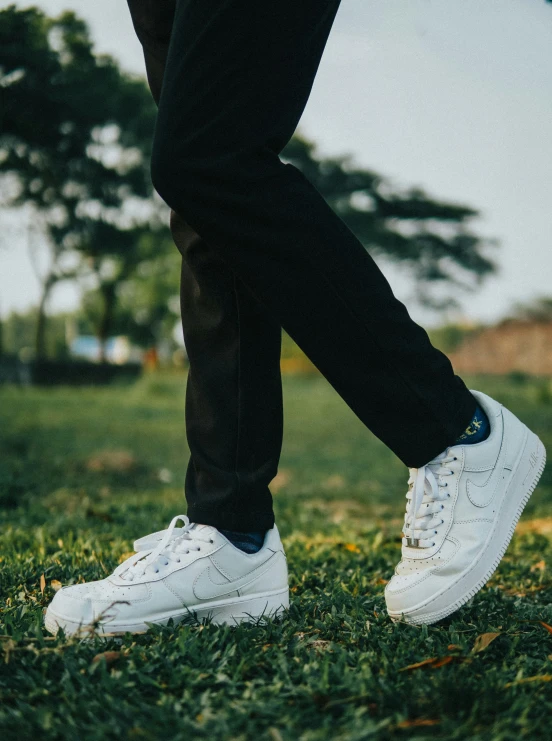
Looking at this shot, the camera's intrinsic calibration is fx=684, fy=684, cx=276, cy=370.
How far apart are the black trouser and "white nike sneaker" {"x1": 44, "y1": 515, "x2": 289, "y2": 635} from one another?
2.5 inches

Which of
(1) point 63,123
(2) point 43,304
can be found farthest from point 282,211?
(2) point 43,304

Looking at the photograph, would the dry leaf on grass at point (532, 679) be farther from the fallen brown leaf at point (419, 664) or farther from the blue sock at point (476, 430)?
the blue sock at point (476, 430)

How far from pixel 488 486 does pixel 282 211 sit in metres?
0.67

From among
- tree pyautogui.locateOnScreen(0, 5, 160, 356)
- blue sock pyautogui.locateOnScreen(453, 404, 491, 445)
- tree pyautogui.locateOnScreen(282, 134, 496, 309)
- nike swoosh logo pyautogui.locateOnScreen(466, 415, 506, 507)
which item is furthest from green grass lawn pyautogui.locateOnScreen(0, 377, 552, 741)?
tree pyautogui.locateOnScreen(282, 134, 496, 309)

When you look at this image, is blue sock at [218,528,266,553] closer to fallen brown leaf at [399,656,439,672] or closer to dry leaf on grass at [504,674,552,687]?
fallen brown leaf at [399,656,439,672]

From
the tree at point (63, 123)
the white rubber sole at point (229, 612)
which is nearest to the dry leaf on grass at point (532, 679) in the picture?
the white rubber sole at point (229, 612)

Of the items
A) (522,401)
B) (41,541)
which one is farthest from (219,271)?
(522,401)

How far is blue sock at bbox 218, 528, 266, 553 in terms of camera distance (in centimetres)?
139

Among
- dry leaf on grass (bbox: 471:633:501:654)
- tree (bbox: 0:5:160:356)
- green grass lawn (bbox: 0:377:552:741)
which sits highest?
tree (bbox: 0:5:160:356)

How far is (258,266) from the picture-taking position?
1229 millimetres

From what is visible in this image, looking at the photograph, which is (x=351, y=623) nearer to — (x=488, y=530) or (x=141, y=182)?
(x=488, y=530)

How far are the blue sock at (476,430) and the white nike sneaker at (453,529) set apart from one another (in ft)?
0.04

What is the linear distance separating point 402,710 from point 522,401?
12248 millimetres

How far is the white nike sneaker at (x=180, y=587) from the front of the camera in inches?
50.0
